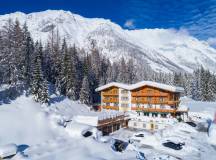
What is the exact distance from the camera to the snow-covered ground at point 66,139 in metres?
28.6

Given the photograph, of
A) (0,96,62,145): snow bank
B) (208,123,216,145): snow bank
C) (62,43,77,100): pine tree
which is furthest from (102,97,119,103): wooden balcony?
(208,123,216,145): snow bank

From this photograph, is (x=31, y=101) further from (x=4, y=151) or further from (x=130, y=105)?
(x=4, y=151)

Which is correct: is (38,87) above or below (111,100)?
above

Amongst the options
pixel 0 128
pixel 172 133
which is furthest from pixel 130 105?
pixel 0 128

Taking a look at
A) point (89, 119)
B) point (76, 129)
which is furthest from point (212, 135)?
point (76, 129)

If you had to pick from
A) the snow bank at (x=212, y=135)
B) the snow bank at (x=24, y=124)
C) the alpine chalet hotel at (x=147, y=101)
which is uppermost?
the alpine chalet hotel at (x=147, y=101)

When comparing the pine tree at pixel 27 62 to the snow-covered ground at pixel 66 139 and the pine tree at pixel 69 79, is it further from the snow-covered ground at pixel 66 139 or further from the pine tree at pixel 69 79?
the pine tree at pixel 69 79

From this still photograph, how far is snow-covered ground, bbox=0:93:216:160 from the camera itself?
28594 mm

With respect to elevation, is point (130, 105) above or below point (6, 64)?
below

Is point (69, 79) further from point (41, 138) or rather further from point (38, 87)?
point (41, 138)

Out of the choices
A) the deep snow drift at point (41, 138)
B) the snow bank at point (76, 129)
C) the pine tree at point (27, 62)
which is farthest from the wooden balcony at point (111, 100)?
the snow bank at point (76, 129)

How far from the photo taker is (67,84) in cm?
7781

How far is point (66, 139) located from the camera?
33406 mm

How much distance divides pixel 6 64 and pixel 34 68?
678cm
